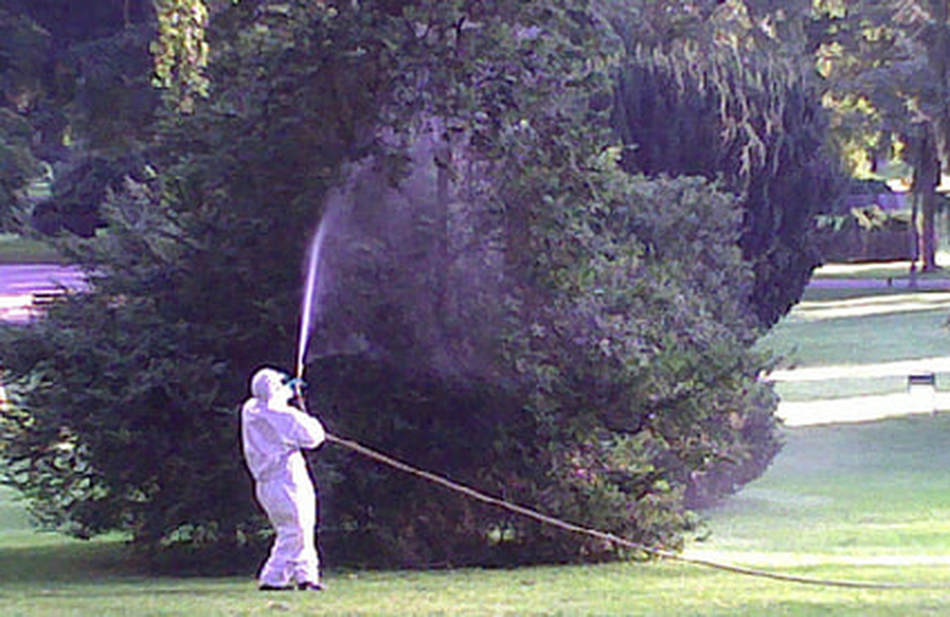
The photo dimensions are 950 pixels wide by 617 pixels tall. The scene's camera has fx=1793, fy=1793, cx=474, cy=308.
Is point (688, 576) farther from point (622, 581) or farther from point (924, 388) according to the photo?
point (924, 388)

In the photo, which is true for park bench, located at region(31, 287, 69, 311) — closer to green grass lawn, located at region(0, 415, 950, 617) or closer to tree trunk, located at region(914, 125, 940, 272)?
green grass lawn, located at region(0, 415, 950, 617)

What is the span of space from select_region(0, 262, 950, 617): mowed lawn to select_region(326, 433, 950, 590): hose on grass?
0.11 m

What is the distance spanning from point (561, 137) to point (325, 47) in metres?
2.06

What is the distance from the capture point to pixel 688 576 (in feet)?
45.3

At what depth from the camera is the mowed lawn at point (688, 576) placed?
36.3 feet

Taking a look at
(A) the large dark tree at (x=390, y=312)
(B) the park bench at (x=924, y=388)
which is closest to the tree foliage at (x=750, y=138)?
(B) the park bench at (x=924, y=388)


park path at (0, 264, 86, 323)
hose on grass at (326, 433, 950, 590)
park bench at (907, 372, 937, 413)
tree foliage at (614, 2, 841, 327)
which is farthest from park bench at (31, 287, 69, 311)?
park bench at (907, 372, 937, 413)

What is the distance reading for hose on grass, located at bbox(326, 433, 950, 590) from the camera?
12.8 meters

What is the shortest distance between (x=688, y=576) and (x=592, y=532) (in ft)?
2.93

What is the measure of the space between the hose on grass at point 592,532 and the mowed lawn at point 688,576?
11 centimetres

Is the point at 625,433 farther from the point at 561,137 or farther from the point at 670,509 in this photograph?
the point at 561,137

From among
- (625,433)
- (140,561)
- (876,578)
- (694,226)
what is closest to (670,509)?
(625,433)

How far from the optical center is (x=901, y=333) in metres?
49.5

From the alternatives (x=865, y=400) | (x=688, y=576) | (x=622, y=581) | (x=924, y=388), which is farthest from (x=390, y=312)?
(x=924, y=388)
